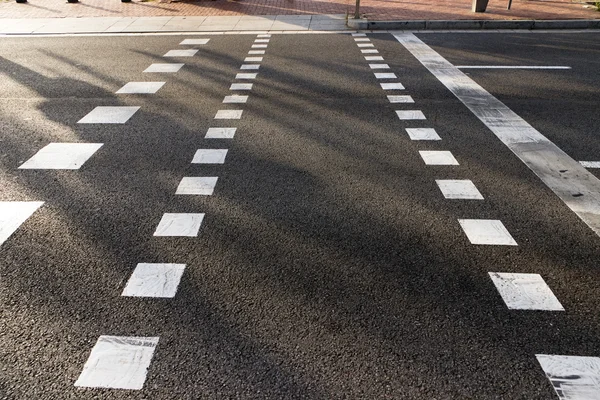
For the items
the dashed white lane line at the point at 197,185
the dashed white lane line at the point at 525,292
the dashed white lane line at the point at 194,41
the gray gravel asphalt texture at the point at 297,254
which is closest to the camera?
the gray gravel asphalt texture at the point at 297,254

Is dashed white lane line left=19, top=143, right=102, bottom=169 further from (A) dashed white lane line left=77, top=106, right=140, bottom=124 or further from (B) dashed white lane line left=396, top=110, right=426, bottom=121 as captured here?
(B) dashed white lane line left=396, top=110, right=426, bottom=121

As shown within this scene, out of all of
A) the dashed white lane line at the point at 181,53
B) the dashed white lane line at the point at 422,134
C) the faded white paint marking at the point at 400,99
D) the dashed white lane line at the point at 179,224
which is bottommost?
the dashed white lane line at the point at 179,224

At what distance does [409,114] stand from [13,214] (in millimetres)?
5047

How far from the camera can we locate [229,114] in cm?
717

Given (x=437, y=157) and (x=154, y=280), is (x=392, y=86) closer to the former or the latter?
(x=437, y=157)

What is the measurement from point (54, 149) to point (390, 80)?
18.1 feet

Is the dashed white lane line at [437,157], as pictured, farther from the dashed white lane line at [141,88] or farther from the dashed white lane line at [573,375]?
the dashed white lane line at [141,88]

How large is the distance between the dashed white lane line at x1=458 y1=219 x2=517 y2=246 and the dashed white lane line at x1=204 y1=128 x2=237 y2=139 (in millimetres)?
3191

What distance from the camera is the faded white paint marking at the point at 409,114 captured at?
277 inches

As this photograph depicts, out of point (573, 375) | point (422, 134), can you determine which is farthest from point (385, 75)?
point (573, 375)

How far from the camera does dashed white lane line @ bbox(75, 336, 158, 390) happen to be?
9.16 ft

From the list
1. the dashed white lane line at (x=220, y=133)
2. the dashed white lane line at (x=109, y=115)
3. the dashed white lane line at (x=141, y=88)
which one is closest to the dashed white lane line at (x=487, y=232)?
the dashed white lane line at (x=220, y=133)

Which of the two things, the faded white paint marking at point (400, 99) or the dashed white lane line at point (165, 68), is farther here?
the dashed white lane line at point (165, 68)

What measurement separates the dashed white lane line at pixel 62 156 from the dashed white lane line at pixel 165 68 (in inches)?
152
